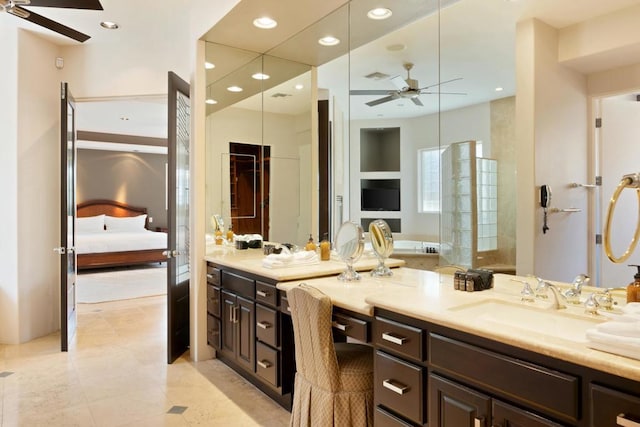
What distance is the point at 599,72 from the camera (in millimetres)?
1664

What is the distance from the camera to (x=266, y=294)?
2.68 metres

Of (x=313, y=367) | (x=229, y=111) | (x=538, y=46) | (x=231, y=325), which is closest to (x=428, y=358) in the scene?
(x=313, y=367)

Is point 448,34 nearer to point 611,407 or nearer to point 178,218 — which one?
point 611,407

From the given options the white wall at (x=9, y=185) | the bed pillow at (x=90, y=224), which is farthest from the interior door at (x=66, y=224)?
the bed pillow at (x=90, y=224)

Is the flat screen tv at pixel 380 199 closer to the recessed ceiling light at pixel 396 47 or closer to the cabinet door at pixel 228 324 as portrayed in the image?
the recessed ceiling light at pixel 396 47

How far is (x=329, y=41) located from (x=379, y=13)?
1.79ft

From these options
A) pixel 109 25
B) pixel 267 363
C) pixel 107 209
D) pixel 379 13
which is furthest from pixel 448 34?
pixel 107 209

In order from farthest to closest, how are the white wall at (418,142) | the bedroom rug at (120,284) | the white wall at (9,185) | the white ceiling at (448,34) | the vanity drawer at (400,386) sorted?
the bedroom rug at (120,284) < the white wall at (9,185) < the white wall at (418,142) < the white ceiling at (448,34) < the vanity drawer at (400,386)

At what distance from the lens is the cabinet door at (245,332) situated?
9.33 ft

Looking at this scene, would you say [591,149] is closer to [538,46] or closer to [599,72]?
[599,72]

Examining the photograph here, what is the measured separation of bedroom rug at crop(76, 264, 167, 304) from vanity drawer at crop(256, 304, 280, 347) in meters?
4.16

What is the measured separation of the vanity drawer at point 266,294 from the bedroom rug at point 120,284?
13.7ft

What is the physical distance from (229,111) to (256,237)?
1246 mm

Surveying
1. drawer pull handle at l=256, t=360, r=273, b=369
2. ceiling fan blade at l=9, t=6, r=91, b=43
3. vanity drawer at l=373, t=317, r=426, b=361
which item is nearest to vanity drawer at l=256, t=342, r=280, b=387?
drawer pull handle at l=256, t=360, r=273, b=369
